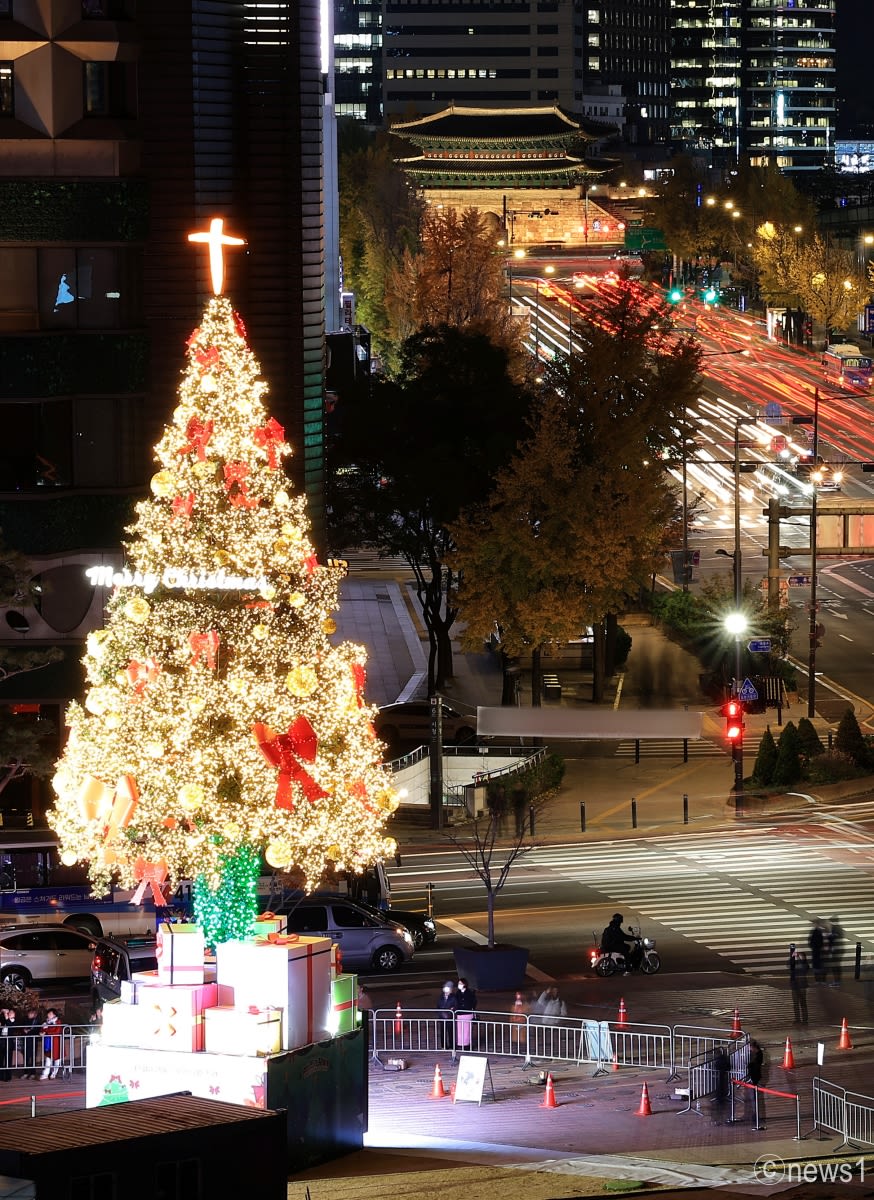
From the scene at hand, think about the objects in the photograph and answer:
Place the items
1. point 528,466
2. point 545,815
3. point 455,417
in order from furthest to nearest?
point 455,417
point 528,466
point 545,815

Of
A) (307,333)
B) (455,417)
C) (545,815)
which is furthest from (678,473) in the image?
(307,333)

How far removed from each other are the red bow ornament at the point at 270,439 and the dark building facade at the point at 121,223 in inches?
829

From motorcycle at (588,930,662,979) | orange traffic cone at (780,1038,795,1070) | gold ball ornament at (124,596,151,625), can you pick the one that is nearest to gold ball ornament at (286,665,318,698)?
gold ball ornament at (124,596,151,625)

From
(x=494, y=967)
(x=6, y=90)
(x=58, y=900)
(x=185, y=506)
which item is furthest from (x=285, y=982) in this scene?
(x=6, y=90)

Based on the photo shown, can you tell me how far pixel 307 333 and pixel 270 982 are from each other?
85.8 ft

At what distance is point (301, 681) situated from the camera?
102 feet

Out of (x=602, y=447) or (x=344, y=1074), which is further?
(x=602, y=447)

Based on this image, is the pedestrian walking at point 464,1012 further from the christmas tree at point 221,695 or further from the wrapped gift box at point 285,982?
the wrapped gift box at point 285,982

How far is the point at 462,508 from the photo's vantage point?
2928 inches

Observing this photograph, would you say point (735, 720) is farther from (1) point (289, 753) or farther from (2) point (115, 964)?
(1) point (289, 753)

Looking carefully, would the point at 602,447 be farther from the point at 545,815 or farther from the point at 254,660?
the point at 254,660

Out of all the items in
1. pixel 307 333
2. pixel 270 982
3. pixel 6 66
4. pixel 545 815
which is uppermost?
pixel 6 66

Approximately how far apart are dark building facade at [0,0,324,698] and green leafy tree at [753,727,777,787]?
19398mm

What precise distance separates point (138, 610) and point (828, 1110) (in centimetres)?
1150
